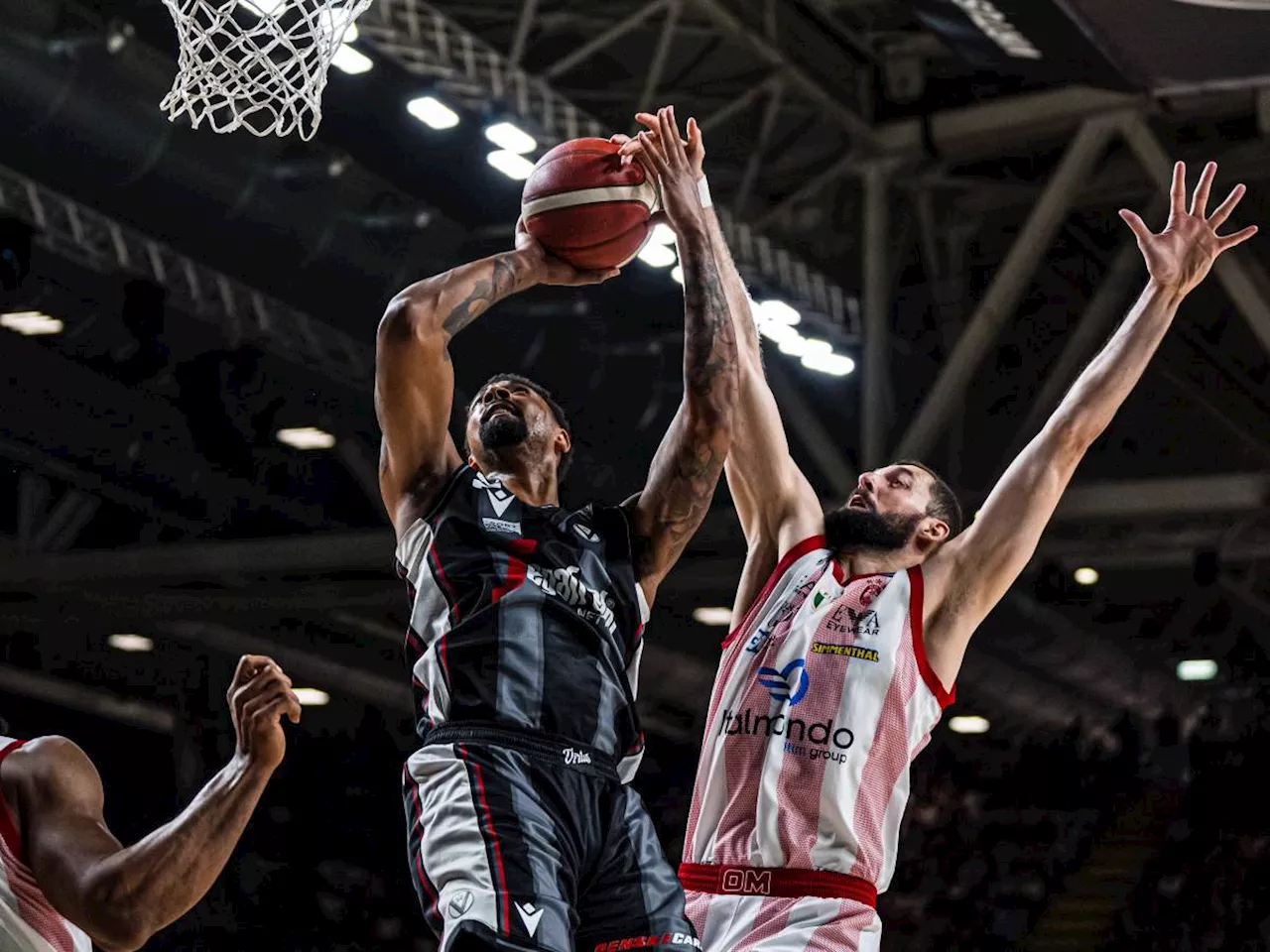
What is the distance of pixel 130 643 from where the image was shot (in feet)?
65.4

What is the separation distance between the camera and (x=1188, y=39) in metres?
6.61

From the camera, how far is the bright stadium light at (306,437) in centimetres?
1466

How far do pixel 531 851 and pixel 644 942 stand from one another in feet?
1.10

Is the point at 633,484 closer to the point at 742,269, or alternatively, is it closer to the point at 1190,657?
the point at 742,269

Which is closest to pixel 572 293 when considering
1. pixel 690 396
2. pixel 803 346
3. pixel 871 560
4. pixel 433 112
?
pixel 803 346

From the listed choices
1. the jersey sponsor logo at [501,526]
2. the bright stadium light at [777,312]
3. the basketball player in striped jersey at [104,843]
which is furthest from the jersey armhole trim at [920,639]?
the bright stadium light at [777,312]

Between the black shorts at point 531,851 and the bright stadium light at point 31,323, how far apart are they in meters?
9.07

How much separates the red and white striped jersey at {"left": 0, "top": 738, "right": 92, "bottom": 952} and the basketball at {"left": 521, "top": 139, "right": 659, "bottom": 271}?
1.95 m

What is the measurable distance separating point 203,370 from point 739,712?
32.5ft

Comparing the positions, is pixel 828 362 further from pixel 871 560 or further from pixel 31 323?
pixel 871 560

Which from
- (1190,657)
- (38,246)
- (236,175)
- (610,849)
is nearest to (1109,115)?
(236,175)

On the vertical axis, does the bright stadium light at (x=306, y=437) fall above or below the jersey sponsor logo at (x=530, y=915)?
above

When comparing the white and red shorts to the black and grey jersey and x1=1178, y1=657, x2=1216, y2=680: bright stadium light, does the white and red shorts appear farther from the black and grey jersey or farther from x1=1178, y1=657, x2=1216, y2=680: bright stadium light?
x1=1178, y1=657, x2=1216, y2=680: bright stadium light

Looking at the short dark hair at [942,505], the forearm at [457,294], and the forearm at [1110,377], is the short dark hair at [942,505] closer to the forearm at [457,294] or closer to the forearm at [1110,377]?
the forearm at [1110,377]
